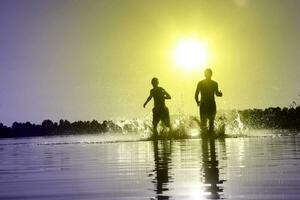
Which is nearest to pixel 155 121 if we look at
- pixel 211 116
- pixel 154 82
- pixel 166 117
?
pixel 166 117

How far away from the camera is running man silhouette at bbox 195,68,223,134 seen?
21.9m

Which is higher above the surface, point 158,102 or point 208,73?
point 208,73

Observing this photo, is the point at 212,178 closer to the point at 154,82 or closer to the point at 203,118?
the point at 203,118

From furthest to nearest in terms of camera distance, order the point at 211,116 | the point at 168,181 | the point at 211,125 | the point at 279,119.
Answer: the point at 279,119 < the point at 211,116 < the point at 211,125 < the point at 168,181

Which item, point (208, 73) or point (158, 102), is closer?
point (208, 73)

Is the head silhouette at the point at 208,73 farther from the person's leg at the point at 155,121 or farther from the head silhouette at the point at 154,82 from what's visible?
the person's leg at the point at 155,121

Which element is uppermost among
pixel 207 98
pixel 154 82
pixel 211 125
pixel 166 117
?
pixel 154 82

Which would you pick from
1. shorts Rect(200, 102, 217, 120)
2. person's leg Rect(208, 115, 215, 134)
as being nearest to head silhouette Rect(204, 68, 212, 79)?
shorts Rect(200, 102, 217, 120)

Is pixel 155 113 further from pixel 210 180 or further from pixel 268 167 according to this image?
pixel 210 180

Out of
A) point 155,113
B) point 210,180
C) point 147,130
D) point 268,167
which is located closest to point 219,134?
point 155,113

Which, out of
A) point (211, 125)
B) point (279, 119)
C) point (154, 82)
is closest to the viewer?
point (211, 125)

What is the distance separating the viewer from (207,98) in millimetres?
21984

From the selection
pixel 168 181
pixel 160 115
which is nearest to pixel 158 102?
pixel 160 115

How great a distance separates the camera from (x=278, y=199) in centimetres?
553
